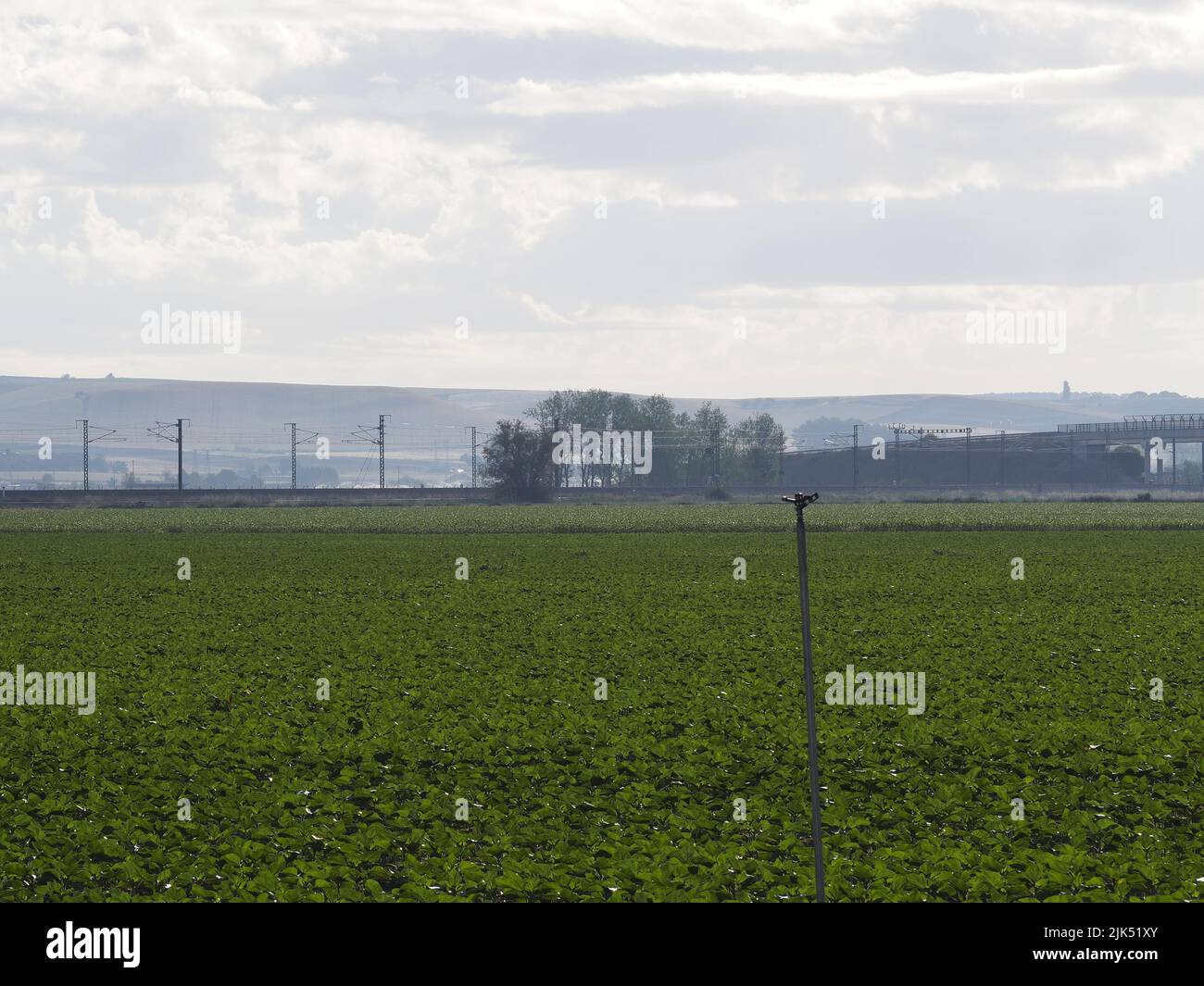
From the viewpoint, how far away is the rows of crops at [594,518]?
89.0 metres

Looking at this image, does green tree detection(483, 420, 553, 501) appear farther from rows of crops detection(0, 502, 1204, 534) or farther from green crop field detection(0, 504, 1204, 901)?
green crop field detection(0, 504, 1204, 901)

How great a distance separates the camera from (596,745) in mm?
20125

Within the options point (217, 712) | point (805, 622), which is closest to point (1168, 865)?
point (805, 622)

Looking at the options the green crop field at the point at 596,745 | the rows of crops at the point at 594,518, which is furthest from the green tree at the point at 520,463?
the green crop field at the point at 596,745

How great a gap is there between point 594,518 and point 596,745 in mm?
83516

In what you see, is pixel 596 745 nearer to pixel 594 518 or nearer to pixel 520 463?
pixel 594 518

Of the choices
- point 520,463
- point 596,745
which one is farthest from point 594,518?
point 596,745

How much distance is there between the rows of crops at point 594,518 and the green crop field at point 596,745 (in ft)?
143

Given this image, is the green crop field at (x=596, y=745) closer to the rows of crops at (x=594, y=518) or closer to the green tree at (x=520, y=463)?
the rows of crops at (x=594, y=518)

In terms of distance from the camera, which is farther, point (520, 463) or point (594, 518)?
point (520, 463)

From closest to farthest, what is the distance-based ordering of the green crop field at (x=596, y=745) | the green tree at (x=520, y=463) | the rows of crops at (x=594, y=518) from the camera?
the green crop field at (x=596, y=745) → the rows of crops at (x=594, y=518) → the green tree at (x=520, y=463)

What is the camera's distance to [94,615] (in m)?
37.5
